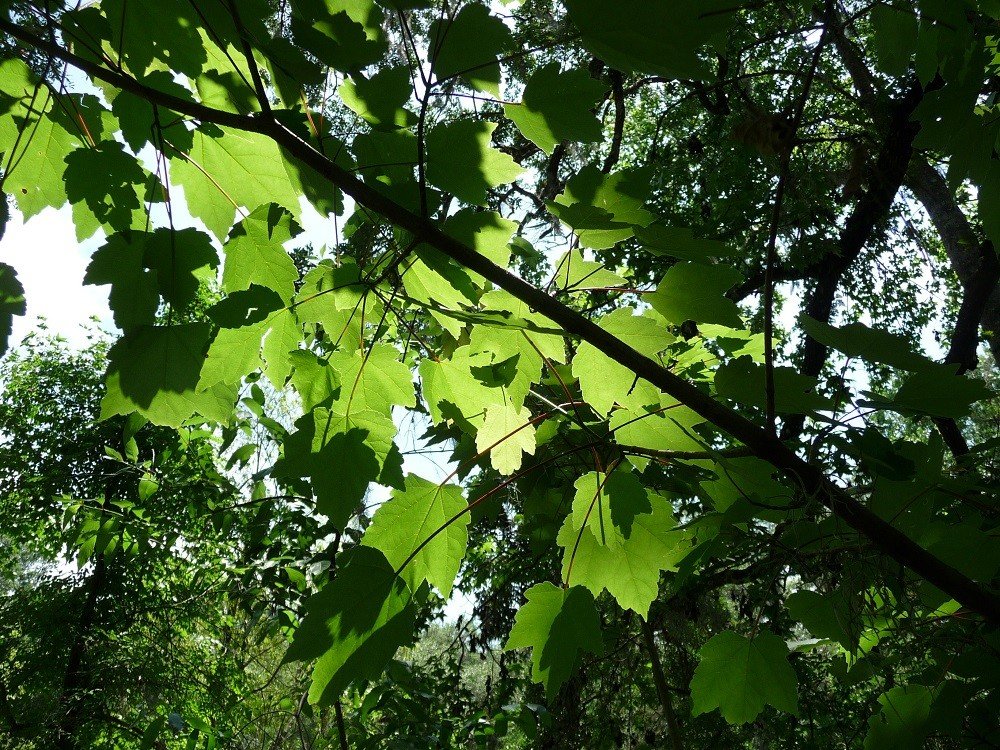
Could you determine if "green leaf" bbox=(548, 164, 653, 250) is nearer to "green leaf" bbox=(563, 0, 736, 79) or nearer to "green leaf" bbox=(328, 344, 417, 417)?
"green leaf" bbox=(563, 0, 736, 79)

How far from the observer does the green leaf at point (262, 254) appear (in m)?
0.69

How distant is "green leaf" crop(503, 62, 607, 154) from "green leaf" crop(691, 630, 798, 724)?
574 mm

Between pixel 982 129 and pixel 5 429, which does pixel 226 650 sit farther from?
pixel 982 129

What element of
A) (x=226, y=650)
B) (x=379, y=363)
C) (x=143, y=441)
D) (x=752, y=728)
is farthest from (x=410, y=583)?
(x=143, y=441)

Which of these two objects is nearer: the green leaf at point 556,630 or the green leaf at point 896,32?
the green leaf at point 556,630

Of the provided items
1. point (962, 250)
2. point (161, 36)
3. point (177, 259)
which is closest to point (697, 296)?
point (177, 259)

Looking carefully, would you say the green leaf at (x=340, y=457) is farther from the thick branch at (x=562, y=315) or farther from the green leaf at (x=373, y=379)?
the thick branch at (x=562, y=315)

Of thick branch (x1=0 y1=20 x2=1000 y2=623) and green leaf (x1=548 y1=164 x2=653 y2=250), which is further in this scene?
green leaf (x1=548 y1=164 x2=653 y2=250)

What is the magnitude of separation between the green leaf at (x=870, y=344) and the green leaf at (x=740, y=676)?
33cm

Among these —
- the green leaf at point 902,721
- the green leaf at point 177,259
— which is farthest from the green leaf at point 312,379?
the green leaf at point 902,721

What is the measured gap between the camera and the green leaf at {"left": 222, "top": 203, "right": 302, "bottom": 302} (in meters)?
0.69

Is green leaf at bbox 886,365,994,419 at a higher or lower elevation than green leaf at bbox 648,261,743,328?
lower

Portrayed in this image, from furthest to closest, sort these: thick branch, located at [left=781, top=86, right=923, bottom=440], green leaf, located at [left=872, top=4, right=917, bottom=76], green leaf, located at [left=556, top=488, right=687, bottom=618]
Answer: thick branch, located at [left=781, top=86, right=923, bottom=440], green leaf, located at [left=872, top=4, right=917, bottom=76], green leaf, located at [left=556, top=488, right=687, bottom=618]

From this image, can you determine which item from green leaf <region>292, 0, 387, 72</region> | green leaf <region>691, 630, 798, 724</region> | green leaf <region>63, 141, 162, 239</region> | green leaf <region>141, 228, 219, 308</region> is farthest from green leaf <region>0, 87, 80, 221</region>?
green leaf <region>691, 630, 798, 724</region>
